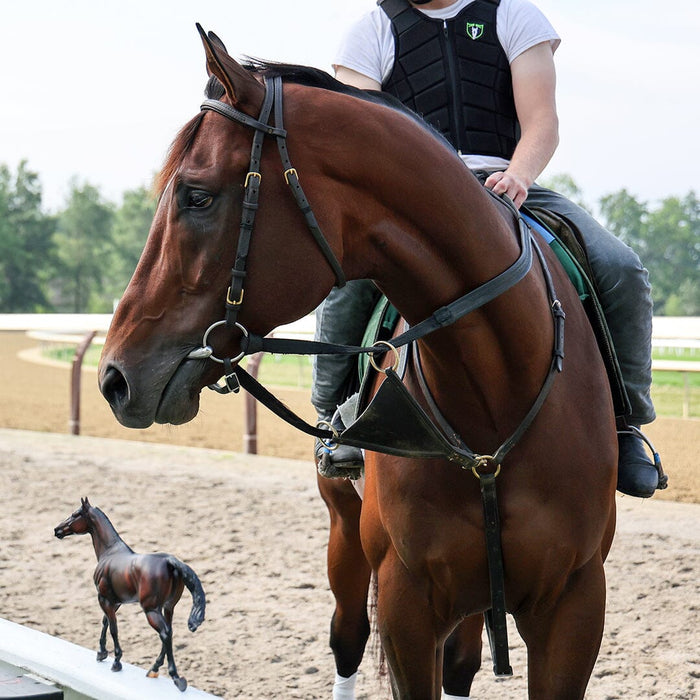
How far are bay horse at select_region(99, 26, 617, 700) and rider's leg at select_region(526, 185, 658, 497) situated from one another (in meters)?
0.18

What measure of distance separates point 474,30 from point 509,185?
0.63m

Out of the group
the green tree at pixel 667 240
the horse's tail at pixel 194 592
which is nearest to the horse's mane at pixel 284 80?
the horse's tail at pixel 194 592

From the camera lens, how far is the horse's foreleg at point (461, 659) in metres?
3.53

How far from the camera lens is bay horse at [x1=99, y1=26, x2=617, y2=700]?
1.97 m

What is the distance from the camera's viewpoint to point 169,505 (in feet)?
24.8

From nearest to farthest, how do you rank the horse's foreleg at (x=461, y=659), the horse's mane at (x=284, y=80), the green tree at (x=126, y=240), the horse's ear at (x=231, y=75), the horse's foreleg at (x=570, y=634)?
the horse's ear at (x=231, y=75), the horse's mane at (x=284, y=80), the horse's foreleg at (x=570, y=634), the horse's foreleg at (x=461, y=659), the green tree at (x=126, y=240)

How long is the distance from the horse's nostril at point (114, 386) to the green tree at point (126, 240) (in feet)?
260

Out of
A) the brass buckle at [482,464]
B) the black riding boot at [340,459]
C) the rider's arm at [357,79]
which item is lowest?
the black riding boot at [340,459]

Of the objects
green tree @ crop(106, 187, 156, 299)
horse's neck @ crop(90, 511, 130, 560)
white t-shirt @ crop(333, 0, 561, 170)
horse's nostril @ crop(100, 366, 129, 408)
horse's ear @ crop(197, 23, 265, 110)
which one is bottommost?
horse's neck @ crop(90, 511, 130, 560)

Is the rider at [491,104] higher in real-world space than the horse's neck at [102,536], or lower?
higher

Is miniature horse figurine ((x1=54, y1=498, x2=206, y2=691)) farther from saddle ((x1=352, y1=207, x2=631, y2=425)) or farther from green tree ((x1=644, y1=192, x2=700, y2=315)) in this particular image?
green tree ((x1=644, y1=192, x2=700, y2=315))

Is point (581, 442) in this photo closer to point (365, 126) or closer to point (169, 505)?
point (365, 126)

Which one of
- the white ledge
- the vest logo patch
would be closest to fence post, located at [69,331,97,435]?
the white ledge

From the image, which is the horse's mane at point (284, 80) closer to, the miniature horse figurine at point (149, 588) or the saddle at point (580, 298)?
the saddle at point (580, 298)
